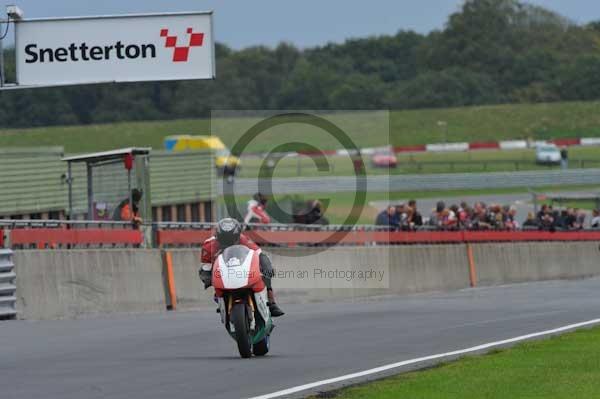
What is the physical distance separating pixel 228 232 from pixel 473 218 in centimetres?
2394

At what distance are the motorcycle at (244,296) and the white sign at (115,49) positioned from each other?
5.71m

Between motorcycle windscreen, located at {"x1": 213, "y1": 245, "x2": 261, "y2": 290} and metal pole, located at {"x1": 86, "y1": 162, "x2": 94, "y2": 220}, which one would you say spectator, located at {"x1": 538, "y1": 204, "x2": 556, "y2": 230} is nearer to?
metal pole, located at {"x1": 86, "y1": 162, "x2": 94, "y2": 220}

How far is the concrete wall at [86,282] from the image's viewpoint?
776 inches

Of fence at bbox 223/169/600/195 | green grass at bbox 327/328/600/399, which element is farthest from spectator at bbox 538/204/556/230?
fence at bbox 223/169/600/195

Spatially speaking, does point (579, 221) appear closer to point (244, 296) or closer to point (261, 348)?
point (261, 348)

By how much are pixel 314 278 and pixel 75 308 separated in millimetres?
7582

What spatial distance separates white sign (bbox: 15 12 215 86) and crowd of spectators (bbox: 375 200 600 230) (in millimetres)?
12402

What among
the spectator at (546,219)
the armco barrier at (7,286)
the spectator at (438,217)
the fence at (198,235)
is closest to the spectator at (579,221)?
the spectator at (546,219)

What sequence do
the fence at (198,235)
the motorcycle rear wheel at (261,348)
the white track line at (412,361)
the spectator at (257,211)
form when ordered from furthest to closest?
1. the spectator at (257,211)
2. the fence at (198,235)
3. the motorcycle rear wheel at (261,348)
4. the white track line at (412,361)

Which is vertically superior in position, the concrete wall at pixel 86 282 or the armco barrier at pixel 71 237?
the armco barrier at pixel 71 237

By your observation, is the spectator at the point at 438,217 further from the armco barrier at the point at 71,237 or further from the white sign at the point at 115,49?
the white sign at the point at 115,49

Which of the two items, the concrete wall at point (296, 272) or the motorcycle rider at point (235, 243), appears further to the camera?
the concrete wall at point (296, 272)

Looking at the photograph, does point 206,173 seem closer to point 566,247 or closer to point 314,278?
point 566,247

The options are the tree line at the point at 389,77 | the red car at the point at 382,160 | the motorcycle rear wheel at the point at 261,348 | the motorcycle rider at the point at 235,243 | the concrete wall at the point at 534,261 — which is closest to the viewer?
the motorcycle rear wheel at the point at 261,348
